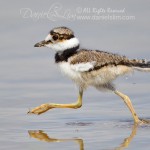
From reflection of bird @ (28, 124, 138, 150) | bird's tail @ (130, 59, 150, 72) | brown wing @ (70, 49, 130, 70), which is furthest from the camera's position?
bird's tail @ (130, 59, 150, 72)

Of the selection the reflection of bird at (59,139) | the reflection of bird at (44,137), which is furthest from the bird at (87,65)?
the reflection of bird at (44,137)

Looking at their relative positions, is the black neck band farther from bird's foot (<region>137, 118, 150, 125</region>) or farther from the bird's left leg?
bird's foot (<region>137, 118, 150, 125</region>)

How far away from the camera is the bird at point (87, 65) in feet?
31.1

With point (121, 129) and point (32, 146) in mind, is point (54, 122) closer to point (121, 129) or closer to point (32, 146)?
point (121, 129)

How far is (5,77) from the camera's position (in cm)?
1174

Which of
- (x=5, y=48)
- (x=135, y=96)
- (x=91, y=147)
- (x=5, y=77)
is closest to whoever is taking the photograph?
(x=91, y=147)

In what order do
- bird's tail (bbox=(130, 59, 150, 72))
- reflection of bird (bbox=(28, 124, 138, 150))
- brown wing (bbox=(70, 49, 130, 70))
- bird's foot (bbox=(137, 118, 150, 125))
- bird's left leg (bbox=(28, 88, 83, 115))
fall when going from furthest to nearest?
1. bird's left leg (bbox=(28, 88, 83, 115))
2. bird's tail (bbox=(130, 59, 150, 72))
3. brown wing (bbox=(70, 49, 130, 70))
4. bird's foot (bbox=(137, 118, 150, 125))
5. reflection of bird (bbox=(28, 124, 138, 150))

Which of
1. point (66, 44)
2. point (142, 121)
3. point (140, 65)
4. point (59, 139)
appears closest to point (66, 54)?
point (66, 44)

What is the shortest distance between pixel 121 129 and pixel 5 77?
3405 millimetres

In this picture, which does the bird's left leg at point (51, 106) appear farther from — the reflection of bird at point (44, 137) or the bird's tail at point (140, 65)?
the reflection of bird at point (44, 137)

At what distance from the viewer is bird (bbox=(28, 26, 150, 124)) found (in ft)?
31.1

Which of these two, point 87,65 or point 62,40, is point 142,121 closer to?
point 87,65

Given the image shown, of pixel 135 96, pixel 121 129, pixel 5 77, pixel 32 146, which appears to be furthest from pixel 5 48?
pixel 32 146

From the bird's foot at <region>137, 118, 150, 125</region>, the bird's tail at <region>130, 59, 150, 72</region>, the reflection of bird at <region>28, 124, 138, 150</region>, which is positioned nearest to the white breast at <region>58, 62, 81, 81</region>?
the bird's tail at <region>130, 59, 150, 72</region>
